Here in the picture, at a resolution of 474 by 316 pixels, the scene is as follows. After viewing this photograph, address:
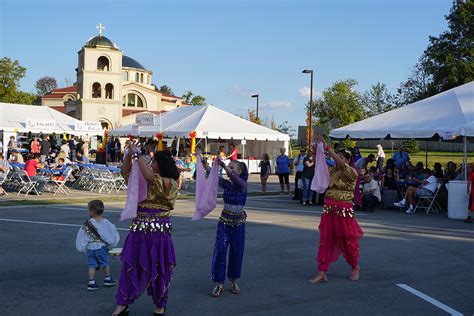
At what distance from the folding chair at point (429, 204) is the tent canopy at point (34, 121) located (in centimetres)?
1781

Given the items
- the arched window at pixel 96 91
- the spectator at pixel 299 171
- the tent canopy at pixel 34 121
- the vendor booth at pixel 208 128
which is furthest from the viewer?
the arched window at pixel 96 91

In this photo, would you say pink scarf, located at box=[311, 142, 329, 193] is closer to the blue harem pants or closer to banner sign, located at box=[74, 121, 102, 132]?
the blue harem pants

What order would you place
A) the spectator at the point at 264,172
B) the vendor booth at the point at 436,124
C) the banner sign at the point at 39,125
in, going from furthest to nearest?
the banner sign at the point at 39,125 < the spectator at the point at 264,172 < the vendor booth at the point at 436,124

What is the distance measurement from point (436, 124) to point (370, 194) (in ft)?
9.17

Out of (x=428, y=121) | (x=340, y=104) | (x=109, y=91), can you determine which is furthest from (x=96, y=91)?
(x=428, y=121)

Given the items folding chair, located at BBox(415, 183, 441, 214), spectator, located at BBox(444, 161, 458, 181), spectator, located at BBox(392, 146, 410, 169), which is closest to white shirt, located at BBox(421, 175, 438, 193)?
folding chair, located at BBox(415, 183, 441, 214)

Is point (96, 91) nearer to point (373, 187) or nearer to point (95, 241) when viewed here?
point (373, 187)

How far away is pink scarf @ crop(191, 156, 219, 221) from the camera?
20.3 ft

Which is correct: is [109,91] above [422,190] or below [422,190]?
above

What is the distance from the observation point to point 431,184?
15.2 meters

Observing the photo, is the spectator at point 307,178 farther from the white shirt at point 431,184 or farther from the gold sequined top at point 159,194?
the gold sequined top at point 159,194

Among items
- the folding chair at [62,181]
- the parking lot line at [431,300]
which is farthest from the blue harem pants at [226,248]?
the folding chair at [62,181]

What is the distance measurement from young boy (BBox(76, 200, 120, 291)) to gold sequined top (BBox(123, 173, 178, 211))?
4.41 feet

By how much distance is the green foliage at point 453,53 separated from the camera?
4772 cm
